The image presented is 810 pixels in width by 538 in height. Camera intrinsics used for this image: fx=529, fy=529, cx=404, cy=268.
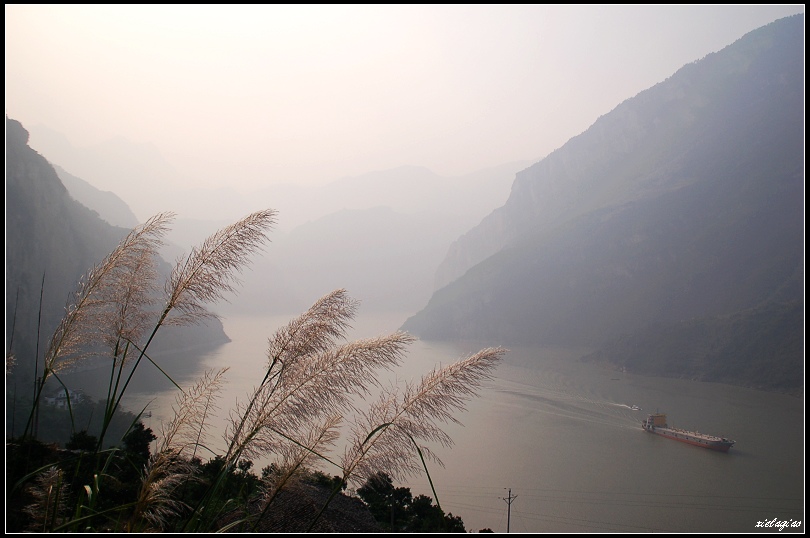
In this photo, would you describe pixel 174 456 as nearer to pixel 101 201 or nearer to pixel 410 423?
pixel 410 423

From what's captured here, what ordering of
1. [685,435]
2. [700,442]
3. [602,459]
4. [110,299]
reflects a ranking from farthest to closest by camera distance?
[685,435], [700,442], [602,459], [110,299]

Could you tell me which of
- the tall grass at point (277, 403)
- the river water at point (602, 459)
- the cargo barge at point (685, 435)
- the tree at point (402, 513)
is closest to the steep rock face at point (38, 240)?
the river water at point (602, 459)

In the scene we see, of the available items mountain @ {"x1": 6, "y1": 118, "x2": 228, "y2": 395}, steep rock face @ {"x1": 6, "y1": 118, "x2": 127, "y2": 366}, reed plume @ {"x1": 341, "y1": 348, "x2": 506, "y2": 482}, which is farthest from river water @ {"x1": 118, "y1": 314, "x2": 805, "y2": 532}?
reed plume @ {"x1": 341, "y1": 348, "x2": 506, "y2": 482}

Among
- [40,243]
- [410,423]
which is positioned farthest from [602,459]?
[40,243]

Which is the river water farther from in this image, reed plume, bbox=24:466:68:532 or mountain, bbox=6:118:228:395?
reed plume, bbox=24:466:68:532

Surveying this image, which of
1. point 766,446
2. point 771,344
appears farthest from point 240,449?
point 771,344
